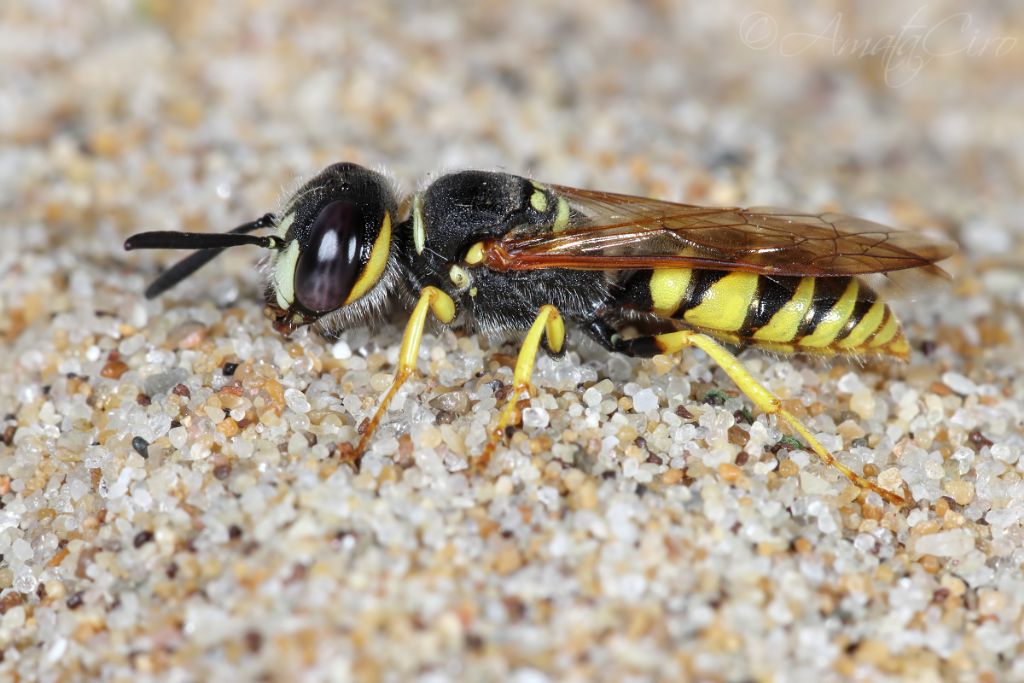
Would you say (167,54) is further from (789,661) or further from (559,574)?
(789,661)

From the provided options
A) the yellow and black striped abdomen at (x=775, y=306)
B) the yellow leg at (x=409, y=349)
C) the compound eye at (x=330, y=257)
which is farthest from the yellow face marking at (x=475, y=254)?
the yellow and black striped abdomen at (x=775, y=306)

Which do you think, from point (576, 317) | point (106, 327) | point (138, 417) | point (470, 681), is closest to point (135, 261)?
point (106, 327)

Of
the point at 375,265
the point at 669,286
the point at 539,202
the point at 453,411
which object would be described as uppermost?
the point at 539,202

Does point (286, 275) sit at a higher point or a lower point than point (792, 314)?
lower

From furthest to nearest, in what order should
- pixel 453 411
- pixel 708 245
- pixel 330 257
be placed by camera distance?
1. pixel 708 245
2. pixel 453 411
3. pixel 330 257

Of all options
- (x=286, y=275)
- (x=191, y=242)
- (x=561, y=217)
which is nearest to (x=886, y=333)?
(x=561, y=217)

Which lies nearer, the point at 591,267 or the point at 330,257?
the point at 330,257

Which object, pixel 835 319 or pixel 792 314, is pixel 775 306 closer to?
pixel 792 314

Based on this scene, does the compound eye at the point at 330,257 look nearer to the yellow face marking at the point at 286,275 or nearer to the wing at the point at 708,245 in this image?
the yellow face marking at the point at 286,275
